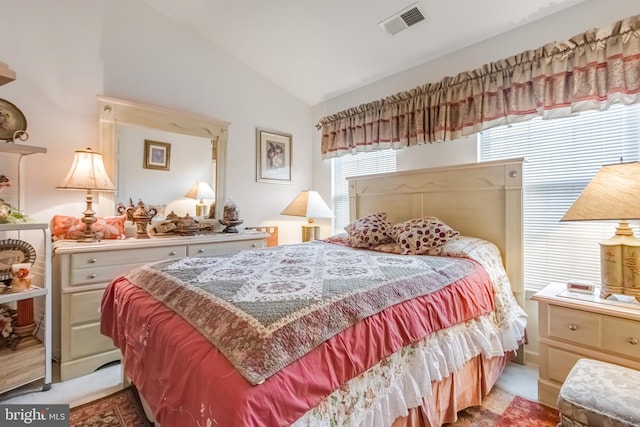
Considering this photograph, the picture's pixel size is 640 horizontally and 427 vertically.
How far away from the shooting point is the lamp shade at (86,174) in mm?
2133

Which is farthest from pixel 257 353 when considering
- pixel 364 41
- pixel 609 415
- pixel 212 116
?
pixel 212 116

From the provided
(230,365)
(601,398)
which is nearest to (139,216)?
(230,365)

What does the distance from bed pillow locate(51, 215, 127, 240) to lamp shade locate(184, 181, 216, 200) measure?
2.42ft

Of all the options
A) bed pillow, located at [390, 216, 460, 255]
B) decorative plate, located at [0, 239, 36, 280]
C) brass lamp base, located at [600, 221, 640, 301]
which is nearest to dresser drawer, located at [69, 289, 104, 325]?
decorative plate, located at [0, 239, 36, 280]

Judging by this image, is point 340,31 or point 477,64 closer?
point 477,64

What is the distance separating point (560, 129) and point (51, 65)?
366 centimetres

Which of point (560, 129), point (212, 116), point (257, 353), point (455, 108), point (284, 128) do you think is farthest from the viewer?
point (284, 128)

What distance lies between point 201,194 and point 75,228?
1035mm

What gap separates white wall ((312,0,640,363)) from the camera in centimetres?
190

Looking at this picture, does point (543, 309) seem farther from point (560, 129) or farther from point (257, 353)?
point (257, 353)

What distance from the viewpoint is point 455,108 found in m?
2.47

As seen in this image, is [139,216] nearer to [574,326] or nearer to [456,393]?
[456,393]

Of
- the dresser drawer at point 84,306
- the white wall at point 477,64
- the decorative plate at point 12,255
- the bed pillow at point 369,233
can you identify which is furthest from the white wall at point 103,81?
the bed pillow at point 369,233

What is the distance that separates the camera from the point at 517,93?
6.95 ft
